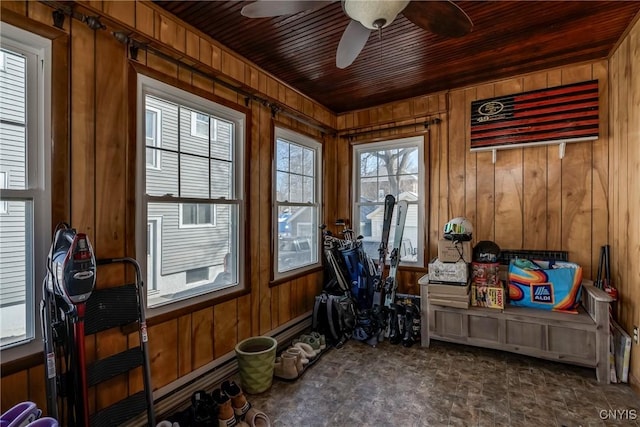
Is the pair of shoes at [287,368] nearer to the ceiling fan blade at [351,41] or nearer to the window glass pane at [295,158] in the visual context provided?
the window glass pane at [295,158]

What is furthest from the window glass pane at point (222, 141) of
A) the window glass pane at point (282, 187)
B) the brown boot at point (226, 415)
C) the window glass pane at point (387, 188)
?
the window glass pane at point (387, 188)

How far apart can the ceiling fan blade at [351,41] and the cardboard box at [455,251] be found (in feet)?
6.45

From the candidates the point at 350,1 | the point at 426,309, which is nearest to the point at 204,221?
the point at 350,1

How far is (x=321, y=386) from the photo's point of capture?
2396 mm

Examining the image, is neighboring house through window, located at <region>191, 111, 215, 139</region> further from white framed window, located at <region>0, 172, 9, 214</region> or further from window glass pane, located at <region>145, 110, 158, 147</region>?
white framed window, located at <region>0, 172, 9, 214</region>

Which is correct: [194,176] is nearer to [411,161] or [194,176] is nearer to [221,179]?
[221,179]

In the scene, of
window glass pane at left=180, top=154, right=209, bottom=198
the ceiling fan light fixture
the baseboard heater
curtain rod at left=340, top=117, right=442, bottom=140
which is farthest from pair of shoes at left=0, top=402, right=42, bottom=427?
curtain rod at left=340, top=117, right=442, bottom=140

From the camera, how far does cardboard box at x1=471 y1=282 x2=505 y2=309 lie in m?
2.84

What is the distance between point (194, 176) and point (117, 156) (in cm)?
60

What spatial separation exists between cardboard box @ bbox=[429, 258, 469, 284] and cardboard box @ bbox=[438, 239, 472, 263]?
41 millimetres

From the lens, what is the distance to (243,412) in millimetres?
1969

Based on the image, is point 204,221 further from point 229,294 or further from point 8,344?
point 8,344

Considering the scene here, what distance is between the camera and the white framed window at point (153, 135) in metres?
2.12

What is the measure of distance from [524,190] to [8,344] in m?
4.14
